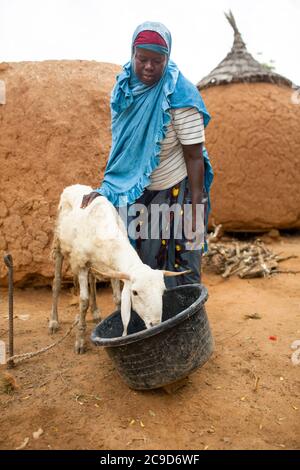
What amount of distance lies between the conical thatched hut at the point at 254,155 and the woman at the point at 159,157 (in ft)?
10.9

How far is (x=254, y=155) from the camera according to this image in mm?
6770

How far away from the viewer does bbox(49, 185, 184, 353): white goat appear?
280 centimetres

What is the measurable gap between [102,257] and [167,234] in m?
0.56

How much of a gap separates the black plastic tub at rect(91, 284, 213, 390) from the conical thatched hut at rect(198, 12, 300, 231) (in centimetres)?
418

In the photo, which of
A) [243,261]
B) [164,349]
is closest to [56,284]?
[164,349]

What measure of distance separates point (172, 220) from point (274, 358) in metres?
1.29

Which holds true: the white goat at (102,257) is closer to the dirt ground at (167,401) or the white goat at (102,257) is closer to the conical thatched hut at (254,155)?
the dirt ground at (167,401)

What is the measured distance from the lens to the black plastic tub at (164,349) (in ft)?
8.46

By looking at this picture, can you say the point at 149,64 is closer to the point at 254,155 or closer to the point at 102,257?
the point at 102,257

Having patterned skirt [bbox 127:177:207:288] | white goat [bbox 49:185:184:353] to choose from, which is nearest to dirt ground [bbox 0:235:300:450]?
white goat [bbox 49:185:184:353]

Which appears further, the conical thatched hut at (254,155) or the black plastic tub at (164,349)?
the conical thatched hut at (254,155)

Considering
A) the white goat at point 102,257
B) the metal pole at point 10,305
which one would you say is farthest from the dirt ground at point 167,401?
the white goat at point 102,257

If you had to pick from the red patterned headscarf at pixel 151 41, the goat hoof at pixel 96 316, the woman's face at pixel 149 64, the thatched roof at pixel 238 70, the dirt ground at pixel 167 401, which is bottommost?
the dirt ground at pixel 167 401

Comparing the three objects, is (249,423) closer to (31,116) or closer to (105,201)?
(105,201)
